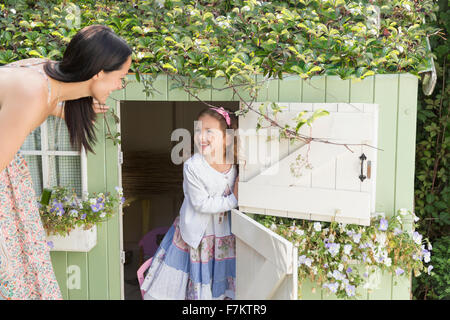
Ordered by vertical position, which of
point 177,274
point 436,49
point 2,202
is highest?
point 436,49

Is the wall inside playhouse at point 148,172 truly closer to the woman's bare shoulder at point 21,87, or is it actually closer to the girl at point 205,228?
the girl at point 205,228

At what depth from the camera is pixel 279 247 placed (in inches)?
99.1

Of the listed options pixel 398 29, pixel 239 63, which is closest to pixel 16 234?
pixel 239 63

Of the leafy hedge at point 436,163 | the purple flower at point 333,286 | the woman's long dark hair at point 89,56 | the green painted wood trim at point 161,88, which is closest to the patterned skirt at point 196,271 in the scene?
the purple flower at point 333,286

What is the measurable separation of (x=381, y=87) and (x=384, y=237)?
1.06 m

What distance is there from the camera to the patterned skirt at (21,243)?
242cm

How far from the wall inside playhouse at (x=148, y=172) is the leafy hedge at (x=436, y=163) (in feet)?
6.27

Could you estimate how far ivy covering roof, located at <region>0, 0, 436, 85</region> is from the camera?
3076 mm

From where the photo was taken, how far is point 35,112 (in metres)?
2.02

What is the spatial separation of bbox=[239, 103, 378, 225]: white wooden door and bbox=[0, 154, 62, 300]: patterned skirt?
145 centimetres

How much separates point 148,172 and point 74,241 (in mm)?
3879

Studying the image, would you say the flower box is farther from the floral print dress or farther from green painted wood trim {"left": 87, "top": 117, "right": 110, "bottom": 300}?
the floral print dress

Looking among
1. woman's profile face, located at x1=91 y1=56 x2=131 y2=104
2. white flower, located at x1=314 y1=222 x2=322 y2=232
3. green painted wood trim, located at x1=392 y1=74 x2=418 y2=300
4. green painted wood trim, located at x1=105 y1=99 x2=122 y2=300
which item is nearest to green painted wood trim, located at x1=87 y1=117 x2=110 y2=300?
green painted wood trim, located at x1=105 y1=99 x2=122 y2=300
